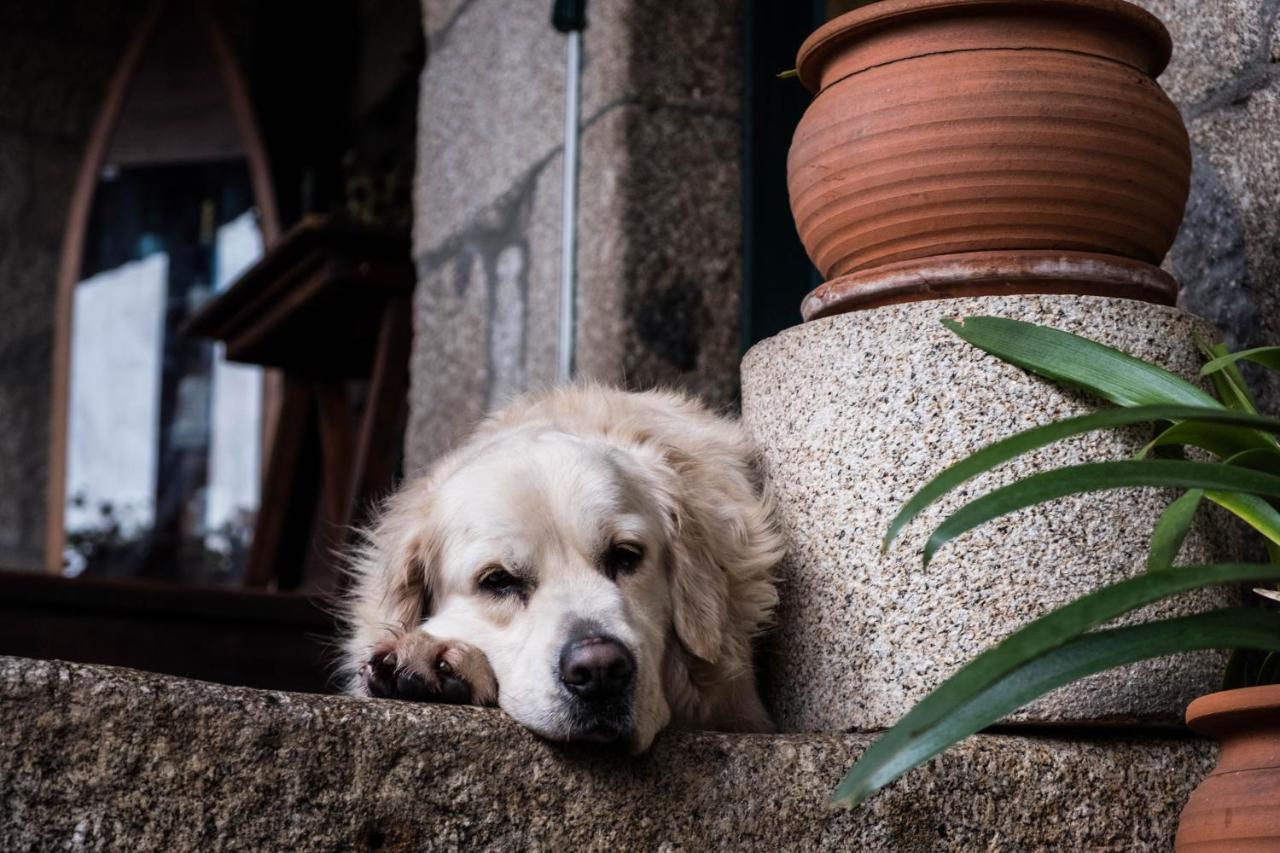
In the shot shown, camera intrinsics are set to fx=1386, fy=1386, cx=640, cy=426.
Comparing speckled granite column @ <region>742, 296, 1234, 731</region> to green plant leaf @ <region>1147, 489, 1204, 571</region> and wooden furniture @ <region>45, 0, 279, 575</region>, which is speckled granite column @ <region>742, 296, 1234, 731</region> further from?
wooden furniture @ <region>45, 0, 279, 575</region>

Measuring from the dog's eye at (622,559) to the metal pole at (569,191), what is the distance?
1.57 metres

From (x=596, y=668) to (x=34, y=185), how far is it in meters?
6.44

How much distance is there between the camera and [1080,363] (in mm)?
1920

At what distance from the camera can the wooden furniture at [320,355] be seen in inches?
174

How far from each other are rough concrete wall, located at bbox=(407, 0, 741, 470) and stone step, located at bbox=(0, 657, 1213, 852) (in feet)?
6.24

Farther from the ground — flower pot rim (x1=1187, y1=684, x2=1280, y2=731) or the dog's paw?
flower pot rim (x1=1187, y1=684, x2=1280, y2=731)

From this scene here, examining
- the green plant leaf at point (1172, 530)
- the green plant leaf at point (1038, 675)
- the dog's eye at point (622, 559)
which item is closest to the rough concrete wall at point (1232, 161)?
the green plant leaf at point (1172, 530)

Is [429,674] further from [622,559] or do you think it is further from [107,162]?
[107,162]

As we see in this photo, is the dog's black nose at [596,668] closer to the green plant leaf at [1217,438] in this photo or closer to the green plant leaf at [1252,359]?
the green plant leaf at [1217,438]

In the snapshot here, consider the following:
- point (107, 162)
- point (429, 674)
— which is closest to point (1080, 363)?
point (429, 674)

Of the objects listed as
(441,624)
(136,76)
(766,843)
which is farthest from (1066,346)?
(136,76)

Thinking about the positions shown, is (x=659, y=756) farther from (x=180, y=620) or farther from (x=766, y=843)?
(x=180, y=620)

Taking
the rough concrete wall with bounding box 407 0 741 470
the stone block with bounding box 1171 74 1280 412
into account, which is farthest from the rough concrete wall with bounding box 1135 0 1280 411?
the rough concrete wall with bounding box 407 0 741 470

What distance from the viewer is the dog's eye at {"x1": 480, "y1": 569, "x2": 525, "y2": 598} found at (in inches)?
82.5
